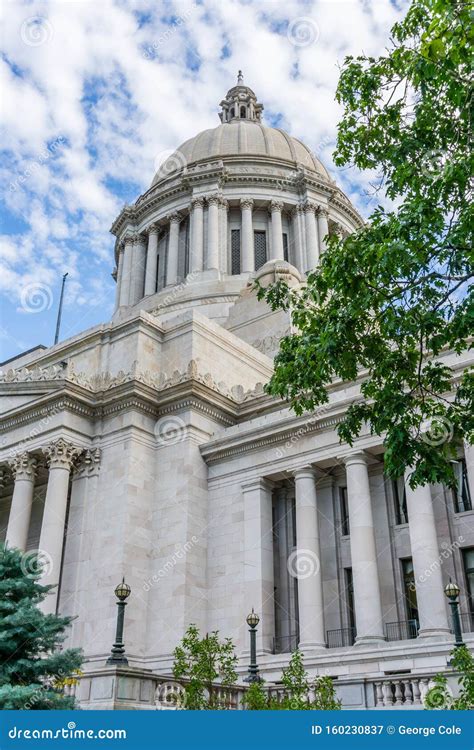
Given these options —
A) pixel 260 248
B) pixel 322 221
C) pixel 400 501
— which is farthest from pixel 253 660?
pixel 322 221

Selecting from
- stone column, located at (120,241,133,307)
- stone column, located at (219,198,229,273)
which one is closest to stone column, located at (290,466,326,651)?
stone column, located at (219,198,229,273)

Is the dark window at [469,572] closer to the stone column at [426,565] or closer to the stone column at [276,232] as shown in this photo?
the stone column at [426,565]

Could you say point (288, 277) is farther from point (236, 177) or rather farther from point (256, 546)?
point (256, 546)

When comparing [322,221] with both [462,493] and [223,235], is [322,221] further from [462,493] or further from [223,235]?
[462,493]

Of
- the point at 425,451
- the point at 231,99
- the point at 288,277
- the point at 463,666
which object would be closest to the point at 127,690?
the point at 463,666

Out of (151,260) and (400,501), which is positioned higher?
(151,260)

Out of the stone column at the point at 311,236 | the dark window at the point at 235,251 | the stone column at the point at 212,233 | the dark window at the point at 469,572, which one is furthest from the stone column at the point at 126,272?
the dark window at the point at 469,572

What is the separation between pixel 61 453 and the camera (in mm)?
30438

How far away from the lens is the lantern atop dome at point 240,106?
72.1 m

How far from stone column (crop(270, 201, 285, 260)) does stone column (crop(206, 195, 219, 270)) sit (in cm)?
435

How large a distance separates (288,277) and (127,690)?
30.9 meters

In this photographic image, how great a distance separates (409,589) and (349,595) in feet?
8.25

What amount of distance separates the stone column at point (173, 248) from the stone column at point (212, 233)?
3.10 m

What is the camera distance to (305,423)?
93.2 ft
